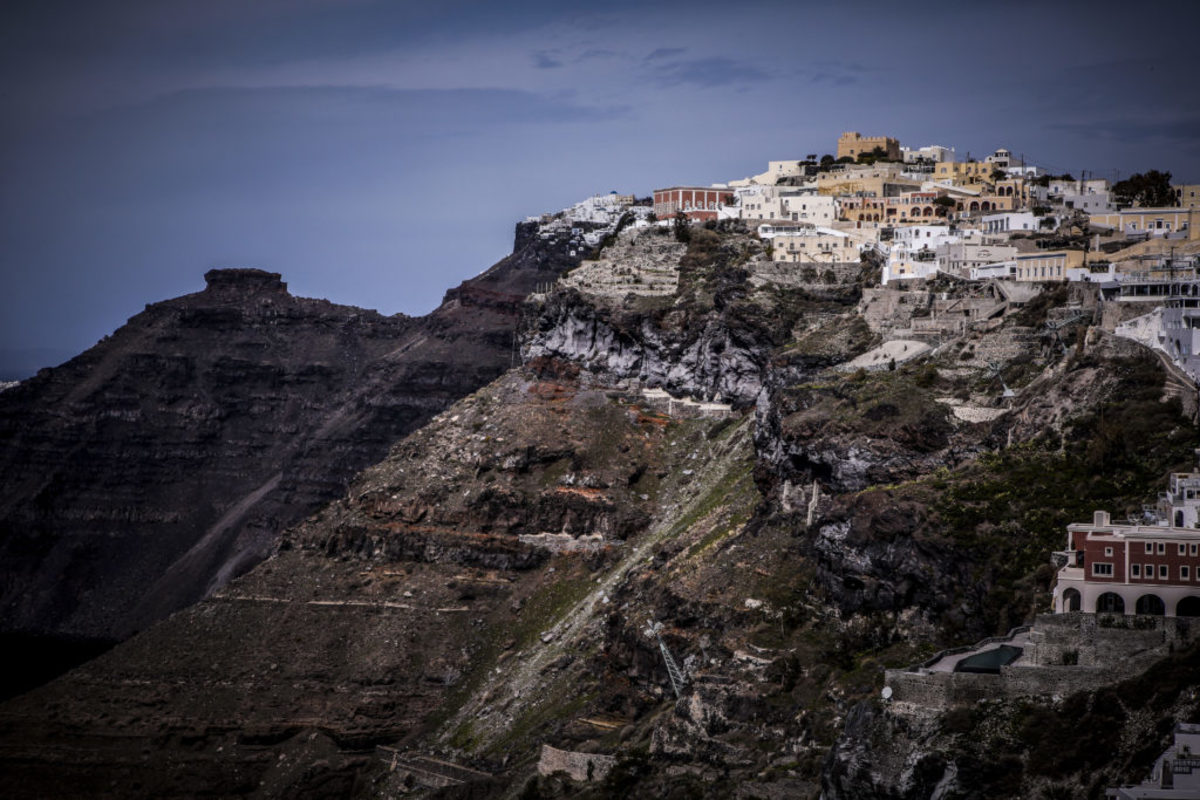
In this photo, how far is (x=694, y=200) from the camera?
18438 cm

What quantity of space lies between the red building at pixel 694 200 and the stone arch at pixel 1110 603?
366 ft

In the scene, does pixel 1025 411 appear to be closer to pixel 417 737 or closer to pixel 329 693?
pixel 417 737

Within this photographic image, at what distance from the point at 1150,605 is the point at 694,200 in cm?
11490

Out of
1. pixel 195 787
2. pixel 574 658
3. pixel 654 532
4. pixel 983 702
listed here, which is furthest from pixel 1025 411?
pixel 195 787

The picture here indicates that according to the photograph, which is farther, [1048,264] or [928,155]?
[928,155]

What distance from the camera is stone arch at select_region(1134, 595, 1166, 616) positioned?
72.9 m

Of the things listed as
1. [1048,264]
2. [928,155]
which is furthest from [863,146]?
[1048,264]

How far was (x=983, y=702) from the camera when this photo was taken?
2830 inches

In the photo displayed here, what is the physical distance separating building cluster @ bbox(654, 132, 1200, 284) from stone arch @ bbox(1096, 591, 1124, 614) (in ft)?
134

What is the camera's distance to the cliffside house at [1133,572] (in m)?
72.8

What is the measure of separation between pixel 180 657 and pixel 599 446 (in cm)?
3712

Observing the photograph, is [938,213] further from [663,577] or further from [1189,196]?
[663,577]

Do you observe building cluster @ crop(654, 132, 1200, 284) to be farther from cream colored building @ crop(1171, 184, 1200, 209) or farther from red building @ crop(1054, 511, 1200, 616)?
red building @ crop(1054, 511, 1200, 616)

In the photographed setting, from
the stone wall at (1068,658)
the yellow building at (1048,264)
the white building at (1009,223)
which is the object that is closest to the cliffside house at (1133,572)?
the stone wall at (1068,658)
